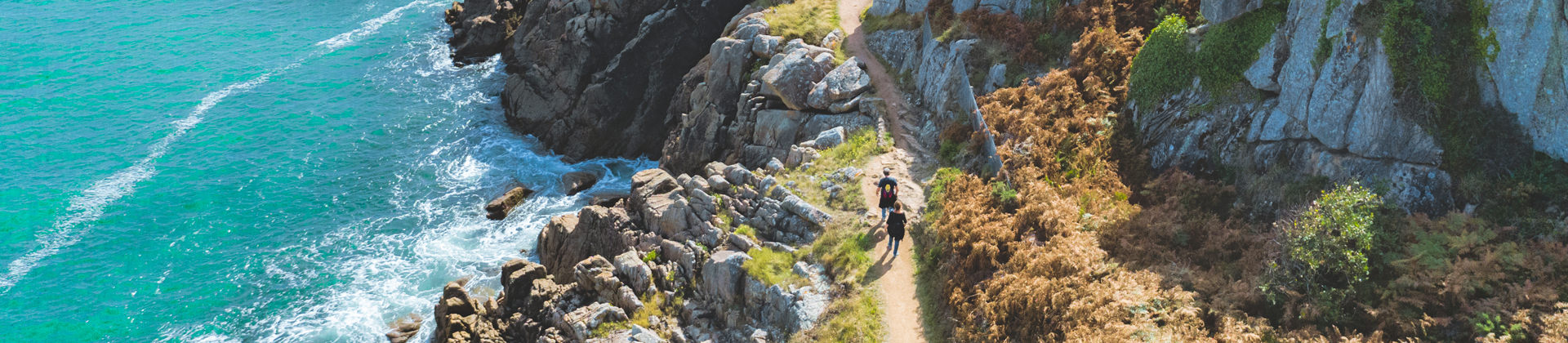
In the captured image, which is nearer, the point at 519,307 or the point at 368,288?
the point at 519,307

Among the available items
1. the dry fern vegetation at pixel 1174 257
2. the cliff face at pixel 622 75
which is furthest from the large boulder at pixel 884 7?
the dry fern vegetation at pixel 1174 257

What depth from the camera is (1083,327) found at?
15.0 metres

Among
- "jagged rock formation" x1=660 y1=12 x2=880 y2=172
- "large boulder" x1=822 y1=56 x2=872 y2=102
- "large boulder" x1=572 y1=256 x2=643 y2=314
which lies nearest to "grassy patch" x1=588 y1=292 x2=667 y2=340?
"large boulder" x1=572 y1=256 x2=643 y2=314

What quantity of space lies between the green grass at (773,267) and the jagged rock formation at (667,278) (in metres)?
0.18

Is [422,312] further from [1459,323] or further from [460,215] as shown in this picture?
[1459,323]

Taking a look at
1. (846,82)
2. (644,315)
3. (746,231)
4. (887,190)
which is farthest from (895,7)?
(644,315)

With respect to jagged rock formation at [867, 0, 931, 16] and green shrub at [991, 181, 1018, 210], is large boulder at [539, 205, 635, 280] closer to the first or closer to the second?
green shrub at [991, 181, 1018, 210]

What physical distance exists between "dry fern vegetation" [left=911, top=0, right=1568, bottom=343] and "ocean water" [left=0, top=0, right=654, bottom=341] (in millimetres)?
21043

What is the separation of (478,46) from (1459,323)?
56.0 meters

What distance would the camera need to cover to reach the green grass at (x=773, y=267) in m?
21.0

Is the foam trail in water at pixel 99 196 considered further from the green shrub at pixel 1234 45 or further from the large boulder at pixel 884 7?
the green shrub at pixel 1234 45

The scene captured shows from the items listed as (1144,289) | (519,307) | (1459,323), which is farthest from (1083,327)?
(519,307)

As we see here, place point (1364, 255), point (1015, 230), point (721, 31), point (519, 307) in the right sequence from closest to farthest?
1. point (1364, 255)
2. point (1015, 230)
3. point (519, 307)
4. point (721, 31)

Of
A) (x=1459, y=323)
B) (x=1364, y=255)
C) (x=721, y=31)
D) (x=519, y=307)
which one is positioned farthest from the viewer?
(x=721, y=31)
